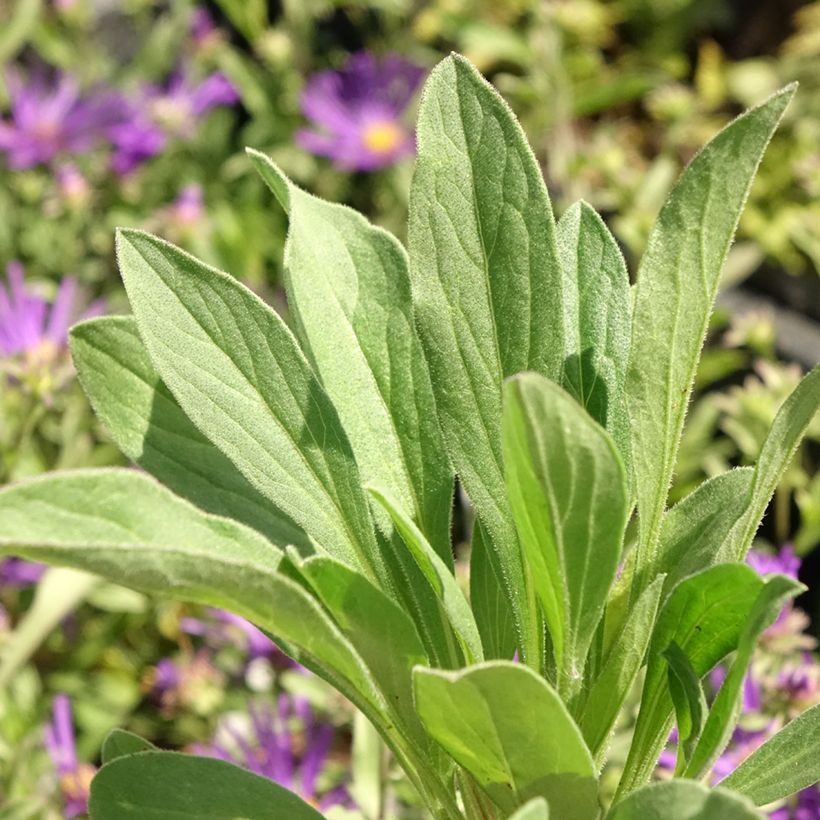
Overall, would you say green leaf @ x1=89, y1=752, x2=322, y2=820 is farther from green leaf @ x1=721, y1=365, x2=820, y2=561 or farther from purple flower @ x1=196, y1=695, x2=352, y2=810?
purple flower @ x1=196, y1=695, x2=352, y2=810

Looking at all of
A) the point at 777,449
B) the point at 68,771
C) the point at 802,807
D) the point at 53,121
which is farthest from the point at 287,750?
the point at 53,121

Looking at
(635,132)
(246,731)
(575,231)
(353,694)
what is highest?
(575,231)

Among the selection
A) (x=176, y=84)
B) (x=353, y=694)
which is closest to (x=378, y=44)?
(x=176, y=84)

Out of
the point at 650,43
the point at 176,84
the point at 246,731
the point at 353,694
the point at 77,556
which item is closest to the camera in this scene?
the point at 77,556

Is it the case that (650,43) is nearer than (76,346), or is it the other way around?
(76,346)

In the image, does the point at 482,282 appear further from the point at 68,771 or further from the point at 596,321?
the point at 68,771

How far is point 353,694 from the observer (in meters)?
0.46

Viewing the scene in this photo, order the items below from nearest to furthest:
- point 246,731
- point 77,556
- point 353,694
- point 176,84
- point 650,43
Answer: point 77,556 < point 353,694 < point 246,731 < point 176,84 < point 650,43

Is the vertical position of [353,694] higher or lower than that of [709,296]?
lower

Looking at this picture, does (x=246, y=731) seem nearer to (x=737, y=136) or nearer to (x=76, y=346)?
(x=76, y=346)

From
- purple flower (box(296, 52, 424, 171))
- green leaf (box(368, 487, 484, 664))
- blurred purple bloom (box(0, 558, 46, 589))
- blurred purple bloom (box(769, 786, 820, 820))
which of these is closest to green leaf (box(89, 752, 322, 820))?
green leaf (box(368, 487, 484, 664))

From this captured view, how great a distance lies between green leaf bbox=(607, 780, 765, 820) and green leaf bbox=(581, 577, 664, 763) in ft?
0.25

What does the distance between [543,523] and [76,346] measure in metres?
0.24

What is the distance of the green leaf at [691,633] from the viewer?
1.43 feet
